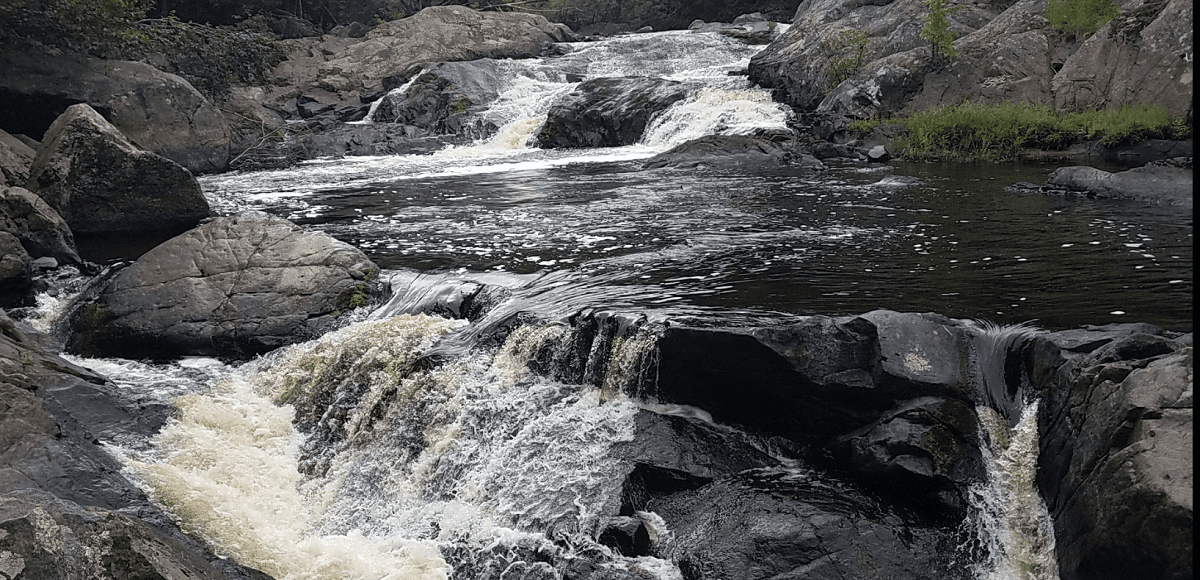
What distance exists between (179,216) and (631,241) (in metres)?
6.19

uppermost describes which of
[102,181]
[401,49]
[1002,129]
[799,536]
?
[401,49]

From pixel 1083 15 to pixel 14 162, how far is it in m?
17.8

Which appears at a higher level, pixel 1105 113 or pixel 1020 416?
pixel 1105 113

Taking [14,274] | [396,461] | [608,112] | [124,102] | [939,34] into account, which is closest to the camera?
[396,461]

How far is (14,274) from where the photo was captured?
8914 millimetres

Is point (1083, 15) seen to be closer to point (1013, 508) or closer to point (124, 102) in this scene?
point (1013, 508)

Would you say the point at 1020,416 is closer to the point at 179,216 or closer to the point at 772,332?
the point at 772,332

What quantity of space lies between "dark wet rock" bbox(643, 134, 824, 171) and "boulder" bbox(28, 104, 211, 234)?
8.42 metres

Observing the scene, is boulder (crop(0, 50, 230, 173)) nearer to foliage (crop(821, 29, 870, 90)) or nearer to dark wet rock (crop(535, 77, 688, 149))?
dark wet rock (crop(535, 77, 688, 149))

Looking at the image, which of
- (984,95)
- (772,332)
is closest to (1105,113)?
(984,95)

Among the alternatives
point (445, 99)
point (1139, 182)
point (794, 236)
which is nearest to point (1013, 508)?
point (794, 236)

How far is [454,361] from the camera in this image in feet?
23.0

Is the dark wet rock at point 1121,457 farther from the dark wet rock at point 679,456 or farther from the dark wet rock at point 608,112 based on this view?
the dark wet rock at point 608,112

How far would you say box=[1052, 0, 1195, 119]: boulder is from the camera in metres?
14.0
